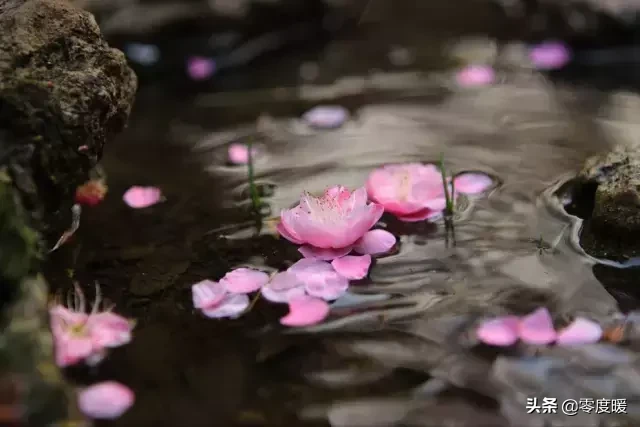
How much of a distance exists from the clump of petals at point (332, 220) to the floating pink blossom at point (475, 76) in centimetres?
114

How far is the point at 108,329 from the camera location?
1.28 m

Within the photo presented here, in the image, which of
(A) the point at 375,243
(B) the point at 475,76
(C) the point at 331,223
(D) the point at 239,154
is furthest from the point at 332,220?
(B) the point at 475,76

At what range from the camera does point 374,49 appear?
2838mm

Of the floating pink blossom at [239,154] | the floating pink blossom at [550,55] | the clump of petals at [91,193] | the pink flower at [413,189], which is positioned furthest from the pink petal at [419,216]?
the floating pink blossom at [550,55]

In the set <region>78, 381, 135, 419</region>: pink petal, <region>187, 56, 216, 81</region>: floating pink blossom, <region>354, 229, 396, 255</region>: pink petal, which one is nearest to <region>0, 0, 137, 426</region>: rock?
<region>78, 381, 135, 419</region>: pink petal

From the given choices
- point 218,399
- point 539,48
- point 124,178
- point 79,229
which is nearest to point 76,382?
point 218,399

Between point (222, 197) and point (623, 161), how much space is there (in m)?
0.93

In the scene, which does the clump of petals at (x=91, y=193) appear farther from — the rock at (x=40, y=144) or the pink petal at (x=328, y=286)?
the pink petal at (x=328, y=286)

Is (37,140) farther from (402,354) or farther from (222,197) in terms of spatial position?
(402,354)

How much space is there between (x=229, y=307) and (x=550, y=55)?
72.9 inches

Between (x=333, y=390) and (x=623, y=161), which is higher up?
(x=623, y=161)

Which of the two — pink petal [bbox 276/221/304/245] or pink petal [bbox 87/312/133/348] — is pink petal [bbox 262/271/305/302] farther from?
pink petal [bbox 87/312/133/348]

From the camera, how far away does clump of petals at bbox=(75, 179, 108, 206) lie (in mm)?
1739

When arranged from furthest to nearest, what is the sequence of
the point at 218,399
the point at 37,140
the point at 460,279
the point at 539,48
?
1. the point at 539,48
2. the point at 460,279
3. the point at 37,140
4. the point at 218,399
